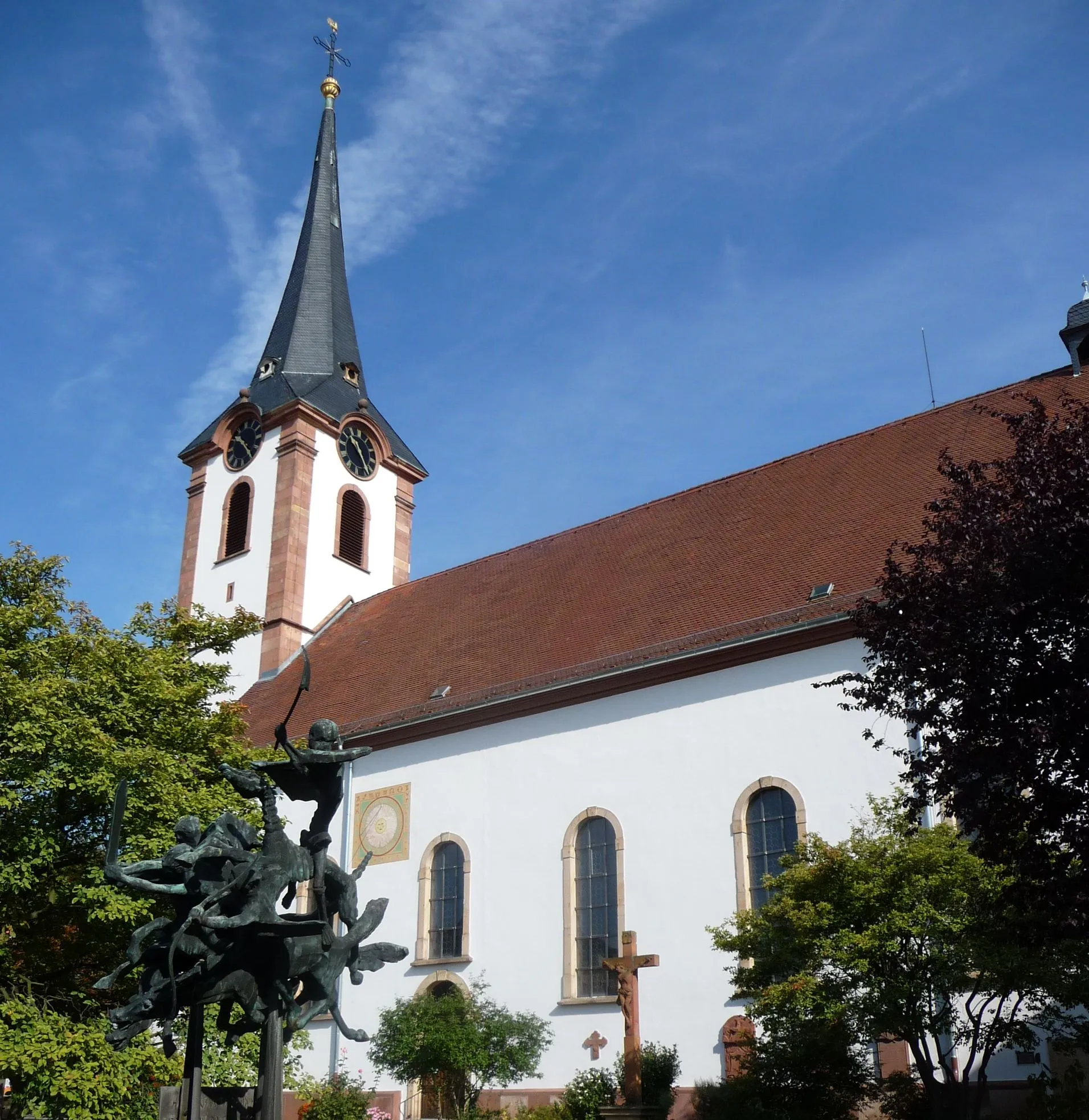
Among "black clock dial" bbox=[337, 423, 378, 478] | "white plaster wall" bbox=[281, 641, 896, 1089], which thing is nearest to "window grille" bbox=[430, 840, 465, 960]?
"white plaster wall" bbox=[281, 641, 896, 1089]

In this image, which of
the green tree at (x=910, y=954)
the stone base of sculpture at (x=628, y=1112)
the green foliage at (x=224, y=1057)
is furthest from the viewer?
the stone base of sculpture at (x=628, y=1112)

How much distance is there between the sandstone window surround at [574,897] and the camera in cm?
1759

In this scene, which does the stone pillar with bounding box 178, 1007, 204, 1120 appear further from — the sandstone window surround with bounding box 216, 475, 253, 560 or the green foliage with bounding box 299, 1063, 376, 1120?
the sandstone window surround with bounding box 216, 475, 253, 560

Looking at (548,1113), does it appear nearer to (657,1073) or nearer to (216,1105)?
(657,1073)

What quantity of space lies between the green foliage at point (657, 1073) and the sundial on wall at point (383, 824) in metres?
6.12

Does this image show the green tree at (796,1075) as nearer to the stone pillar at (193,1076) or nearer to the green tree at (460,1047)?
the green tree at (460,1047)

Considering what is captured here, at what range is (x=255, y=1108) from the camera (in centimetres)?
692

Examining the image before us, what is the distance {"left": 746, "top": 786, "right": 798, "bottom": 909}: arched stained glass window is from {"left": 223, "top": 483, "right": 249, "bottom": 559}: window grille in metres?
17.6

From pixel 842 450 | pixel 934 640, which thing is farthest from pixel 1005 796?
pixel 842 450

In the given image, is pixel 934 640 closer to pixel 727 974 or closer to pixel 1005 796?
pixel 1005 796

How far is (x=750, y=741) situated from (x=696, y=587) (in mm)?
3562

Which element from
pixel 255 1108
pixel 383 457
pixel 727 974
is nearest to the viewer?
pixel 255 1108

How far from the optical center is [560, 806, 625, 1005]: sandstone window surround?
57.7 ft

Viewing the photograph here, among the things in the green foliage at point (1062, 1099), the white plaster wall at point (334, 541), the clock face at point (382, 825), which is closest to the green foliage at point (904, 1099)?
the green foliage at point (1062, 1099)
